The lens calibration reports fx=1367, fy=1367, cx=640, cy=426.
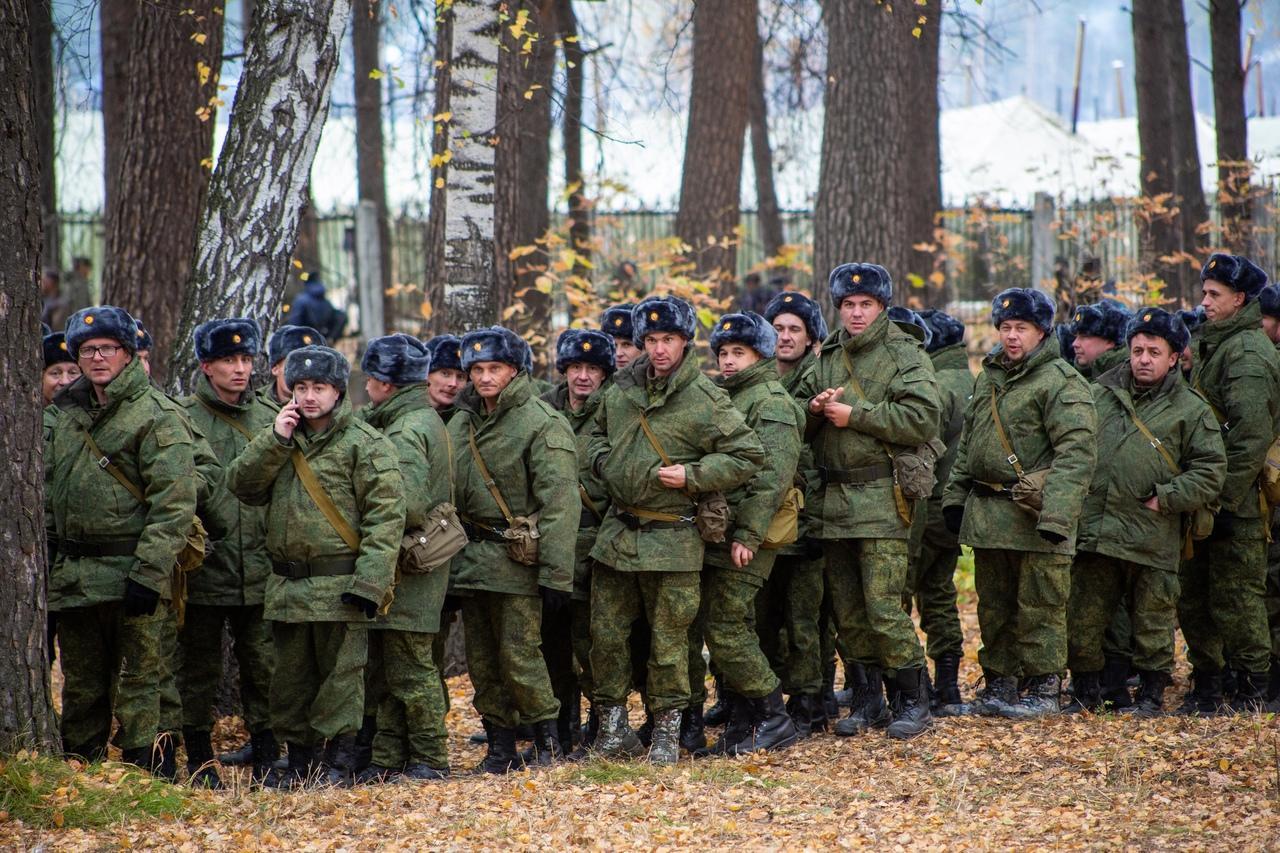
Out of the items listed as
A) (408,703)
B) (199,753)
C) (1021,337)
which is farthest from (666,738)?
(1021,337)

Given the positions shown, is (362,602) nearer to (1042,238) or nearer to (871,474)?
(871,474)

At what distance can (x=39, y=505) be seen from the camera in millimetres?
5922

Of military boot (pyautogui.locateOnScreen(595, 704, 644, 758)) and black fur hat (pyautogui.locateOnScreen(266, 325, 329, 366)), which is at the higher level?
black fur hat (pyautogui.locateOnScreen(266, 325, 329, 366))

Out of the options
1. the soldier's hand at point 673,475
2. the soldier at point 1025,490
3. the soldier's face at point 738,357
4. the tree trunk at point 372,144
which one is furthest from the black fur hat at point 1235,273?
the tree trunk at point 372,144

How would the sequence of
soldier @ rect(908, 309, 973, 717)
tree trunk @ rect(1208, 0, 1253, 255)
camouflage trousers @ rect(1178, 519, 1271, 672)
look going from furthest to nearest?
tree trunk @ rect(1208, 0, 1253, 255)
soldier @ rect(908, 309, 973, 717)
camouflage trousers @ rect(1178, 519, 1271, 672)

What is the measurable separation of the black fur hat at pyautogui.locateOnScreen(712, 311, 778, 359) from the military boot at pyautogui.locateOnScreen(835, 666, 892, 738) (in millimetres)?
1841

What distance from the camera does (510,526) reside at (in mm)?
6820

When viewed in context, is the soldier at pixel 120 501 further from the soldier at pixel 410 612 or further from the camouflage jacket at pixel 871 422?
the camouflage jacket at pixel 871 422

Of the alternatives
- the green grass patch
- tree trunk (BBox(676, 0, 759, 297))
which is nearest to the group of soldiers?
the green grass patch

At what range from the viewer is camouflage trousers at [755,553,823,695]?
750 cm

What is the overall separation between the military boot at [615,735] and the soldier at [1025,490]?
2.03m

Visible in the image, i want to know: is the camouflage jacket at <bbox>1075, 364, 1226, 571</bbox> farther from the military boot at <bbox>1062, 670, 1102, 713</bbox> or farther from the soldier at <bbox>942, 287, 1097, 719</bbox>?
the military boot at <bbox>1062, 670, 1102, 713</bbox>

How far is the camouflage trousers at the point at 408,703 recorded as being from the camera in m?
6.75

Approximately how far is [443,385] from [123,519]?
182cm
